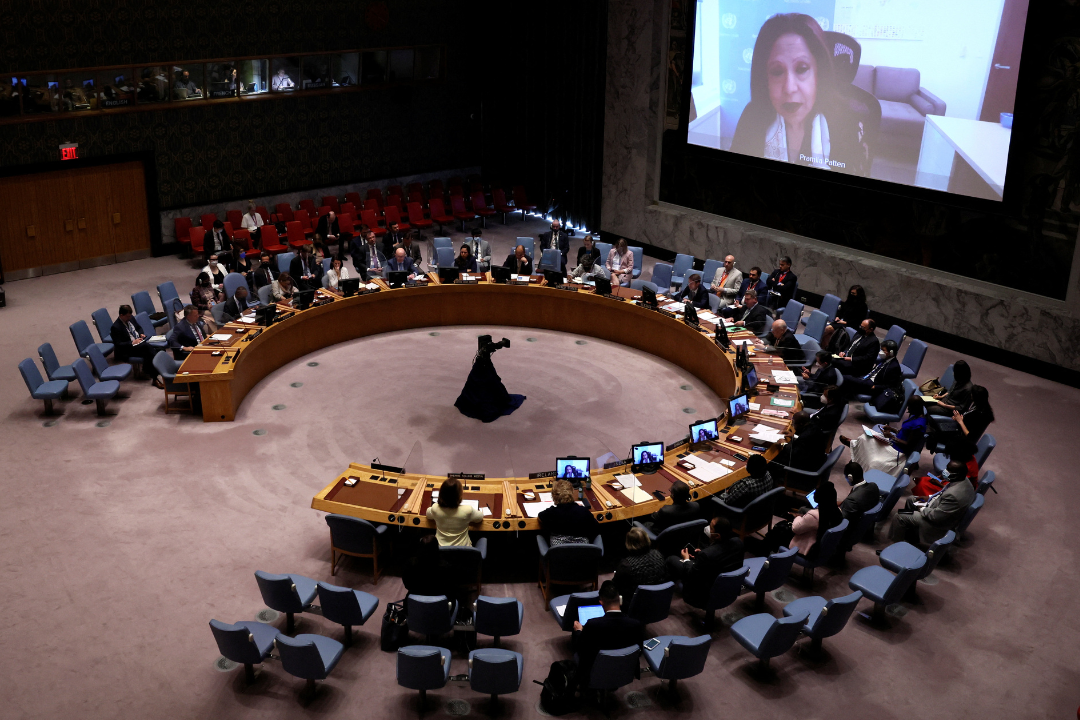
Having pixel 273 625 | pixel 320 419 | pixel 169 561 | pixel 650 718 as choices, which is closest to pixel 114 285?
pixel 320 419

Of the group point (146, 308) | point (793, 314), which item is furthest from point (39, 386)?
point (793, 314)

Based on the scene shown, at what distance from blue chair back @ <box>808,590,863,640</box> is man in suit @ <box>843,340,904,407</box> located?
449 cm

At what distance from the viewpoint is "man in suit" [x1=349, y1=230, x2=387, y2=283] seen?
15.0 m

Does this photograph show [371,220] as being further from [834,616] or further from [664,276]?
[834,616]

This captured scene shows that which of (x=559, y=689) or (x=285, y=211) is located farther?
(x=285, y=211)

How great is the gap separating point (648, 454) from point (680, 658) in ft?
8.63

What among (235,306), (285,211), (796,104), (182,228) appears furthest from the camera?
(285,211)

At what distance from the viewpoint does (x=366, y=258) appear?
1560cm

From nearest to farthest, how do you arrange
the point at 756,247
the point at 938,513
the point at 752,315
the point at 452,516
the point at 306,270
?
the point at 452,516 < the point at 938,513 < the point at 752,315 < the point at 306,270 < the point at 756,247

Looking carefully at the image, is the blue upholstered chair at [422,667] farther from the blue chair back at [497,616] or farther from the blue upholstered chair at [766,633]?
the blue upholstered chair at [766,633]

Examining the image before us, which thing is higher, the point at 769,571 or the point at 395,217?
the point at 395,217

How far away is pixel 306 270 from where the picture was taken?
1432cm

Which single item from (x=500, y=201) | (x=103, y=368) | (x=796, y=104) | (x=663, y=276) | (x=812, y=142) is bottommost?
(x=103, y=368)

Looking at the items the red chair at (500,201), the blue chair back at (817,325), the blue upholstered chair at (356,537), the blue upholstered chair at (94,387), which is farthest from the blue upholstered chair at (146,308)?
the blue chair back at (817,325)
